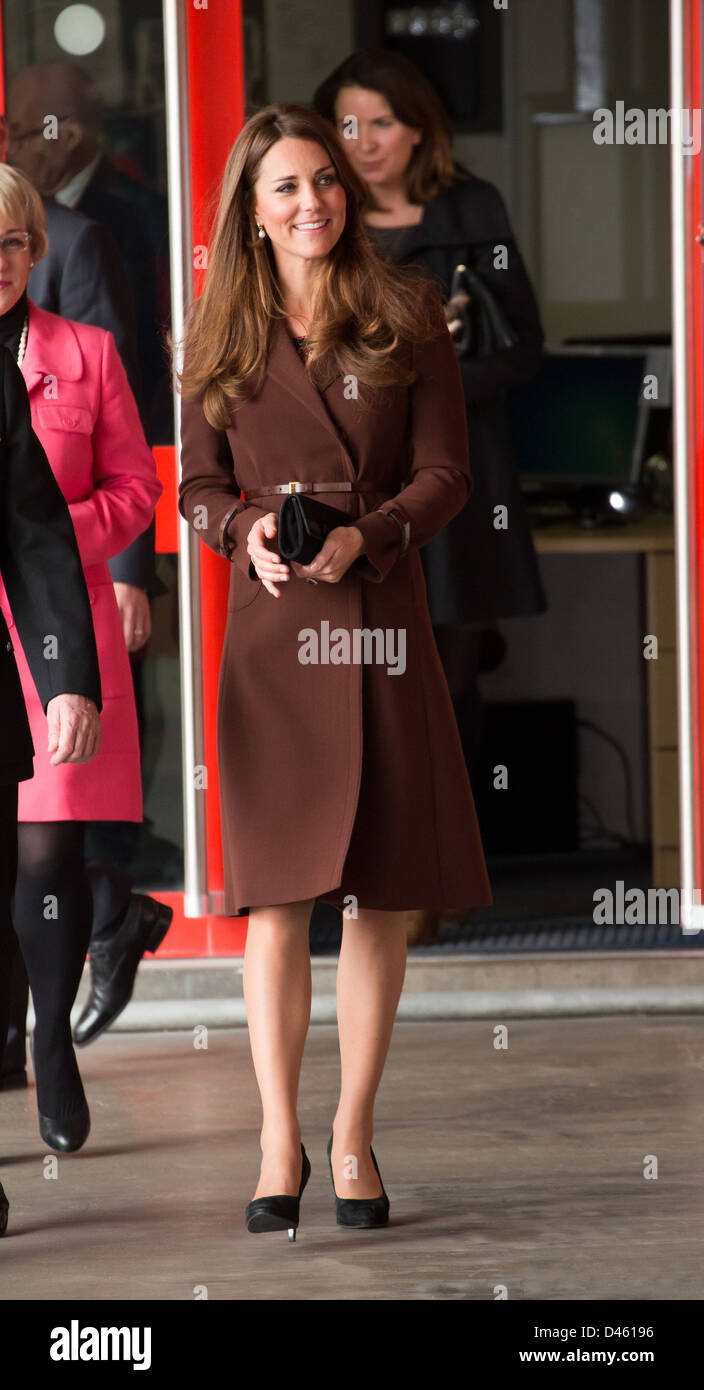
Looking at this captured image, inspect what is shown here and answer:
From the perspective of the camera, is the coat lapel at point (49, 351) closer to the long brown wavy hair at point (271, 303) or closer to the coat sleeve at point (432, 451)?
the long brown wavy hair at point (271, 303)

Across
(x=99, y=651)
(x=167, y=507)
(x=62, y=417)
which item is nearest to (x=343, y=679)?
(x=99, y=651)

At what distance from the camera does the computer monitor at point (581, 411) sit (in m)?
4.95

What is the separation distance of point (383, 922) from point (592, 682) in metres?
2.90

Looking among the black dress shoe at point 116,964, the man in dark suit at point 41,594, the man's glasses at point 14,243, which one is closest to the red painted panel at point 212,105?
the black dress shoe at point 116,964

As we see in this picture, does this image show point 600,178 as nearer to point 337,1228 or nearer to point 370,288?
point 370,288

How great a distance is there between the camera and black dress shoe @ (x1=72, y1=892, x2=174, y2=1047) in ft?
10.6

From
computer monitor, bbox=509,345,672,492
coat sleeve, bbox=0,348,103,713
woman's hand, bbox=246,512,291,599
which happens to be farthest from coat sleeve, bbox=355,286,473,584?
computer monitor, bbox=509,345,672,492

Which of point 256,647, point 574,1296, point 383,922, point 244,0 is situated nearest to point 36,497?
point 256,647

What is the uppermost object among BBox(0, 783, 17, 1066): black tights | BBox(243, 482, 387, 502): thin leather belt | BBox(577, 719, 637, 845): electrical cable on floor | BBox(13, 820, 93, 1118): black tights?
BBox(243, 482, 387, 502): thin leather belt

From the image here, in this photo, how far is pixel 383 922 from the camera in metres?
2.30

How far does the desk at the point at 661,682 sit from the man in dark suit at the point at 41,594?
2.32 m

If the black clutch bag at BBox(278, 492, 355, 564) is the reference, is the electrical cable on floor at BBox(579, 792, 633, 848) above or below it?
below

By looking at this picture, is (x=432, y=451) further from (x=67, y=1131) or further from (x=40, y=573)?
(x=67, y=1131)

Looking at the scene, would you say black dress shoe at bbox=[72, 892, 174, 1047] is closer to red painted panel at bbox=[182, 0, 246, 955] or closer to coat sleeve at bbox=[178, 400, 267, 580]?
red painted panel at bbox=[182, 0, 246, 955]
